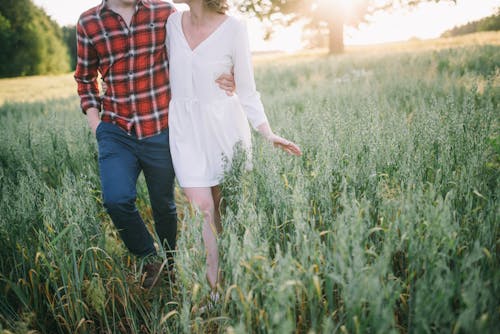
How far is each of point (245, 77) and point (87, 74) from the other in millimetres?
1186

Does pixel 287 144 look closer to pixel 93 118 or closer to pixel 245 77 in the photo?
pixel 245 77

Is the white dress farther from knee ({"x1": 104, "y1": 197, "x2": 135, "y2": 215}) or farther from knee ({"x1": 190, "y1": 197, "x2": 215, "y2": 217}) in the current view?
knee ({"x1": 104, "y1": 197, "x2": 135, "y2": 215})

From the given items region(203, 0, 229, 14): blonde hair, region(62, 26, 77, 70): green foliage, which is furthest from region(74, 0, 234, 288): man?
region(62, 26, 77, 70): green foliage

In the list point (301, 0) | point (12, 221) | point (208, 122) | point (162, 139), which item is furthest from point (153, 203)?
point (301, 0)

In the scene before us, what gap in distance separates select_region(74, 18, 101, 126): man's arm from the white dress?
1.88 ft

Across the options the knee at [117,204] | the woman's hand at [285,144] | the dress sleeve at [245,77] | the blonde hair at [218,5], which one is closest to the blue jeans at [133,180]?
the knee at [117,204]

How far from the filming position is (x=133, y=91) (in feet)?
7.52

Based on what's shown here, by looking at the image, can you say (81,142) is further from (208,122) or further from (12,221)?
(208,122)

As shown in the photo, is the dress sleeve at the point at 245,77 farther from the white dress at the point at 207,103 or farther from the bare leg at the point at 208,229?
the bare leg at the point at 208,229

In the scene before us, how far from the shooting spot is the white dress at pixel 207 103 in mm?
2168

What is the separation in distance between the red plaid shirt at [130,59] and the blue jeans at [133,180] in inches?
3.4

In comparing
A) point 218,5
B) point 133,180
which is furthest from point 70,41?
point 133,180

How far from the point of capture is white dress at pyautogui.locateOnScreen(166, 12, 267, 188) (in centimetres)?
217

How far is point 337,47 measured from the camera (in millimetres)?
22797
